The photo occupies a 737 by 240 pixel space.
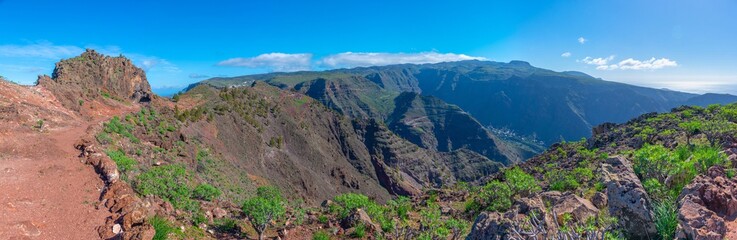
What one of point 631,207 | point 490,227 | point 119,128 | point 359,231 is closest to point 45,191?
point 359,231

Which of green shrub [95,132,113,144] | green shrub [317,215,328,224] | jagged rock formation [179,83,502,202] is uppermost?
green shrub [95,132,113,144]

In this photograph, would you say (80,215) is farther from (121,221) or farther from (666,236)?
(666,236)

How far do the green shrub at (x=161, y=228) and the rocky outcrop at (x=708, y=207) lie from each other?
1562 cm

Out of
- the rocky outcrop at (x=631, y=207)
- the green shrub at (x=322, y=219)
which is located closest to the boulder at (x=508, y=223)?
the rocky outcrop at (x=631, y=207)

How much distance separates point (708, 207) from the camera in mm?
10133

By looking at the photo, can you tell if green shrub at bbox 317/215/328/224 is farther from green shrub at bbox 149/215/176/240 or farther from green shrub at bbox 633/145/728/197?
green shrub at bbox 633/145/728/197

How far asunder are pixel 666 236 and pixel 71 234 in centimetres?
1988

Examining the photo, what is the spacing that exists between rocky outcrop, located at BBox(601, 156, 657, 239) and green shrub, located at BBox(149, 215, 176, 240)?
15.1m

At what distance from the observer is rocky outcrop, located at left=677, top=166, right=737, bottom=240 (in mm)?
8891

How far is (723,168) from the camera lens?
1234cm

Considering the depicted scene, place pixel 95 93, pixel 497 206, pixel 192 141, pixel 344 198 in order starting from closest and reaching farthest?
pixel 497 206 → pixel 344 198 → pixel 95 93 → pixel 192 141

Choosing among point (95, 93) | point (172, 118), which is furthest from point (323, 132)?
point (95, 93)

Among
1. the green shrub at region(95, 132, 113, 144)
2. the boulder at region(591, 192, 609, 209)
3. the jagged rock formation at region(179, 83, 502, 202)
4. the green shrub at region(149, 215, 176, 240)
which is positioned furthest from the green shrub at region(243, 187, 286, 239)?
the jagged rock formation at region(179, 83, 502, 202)

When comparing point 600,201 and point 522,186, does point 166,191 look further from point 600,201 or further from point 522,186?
point 600,201
